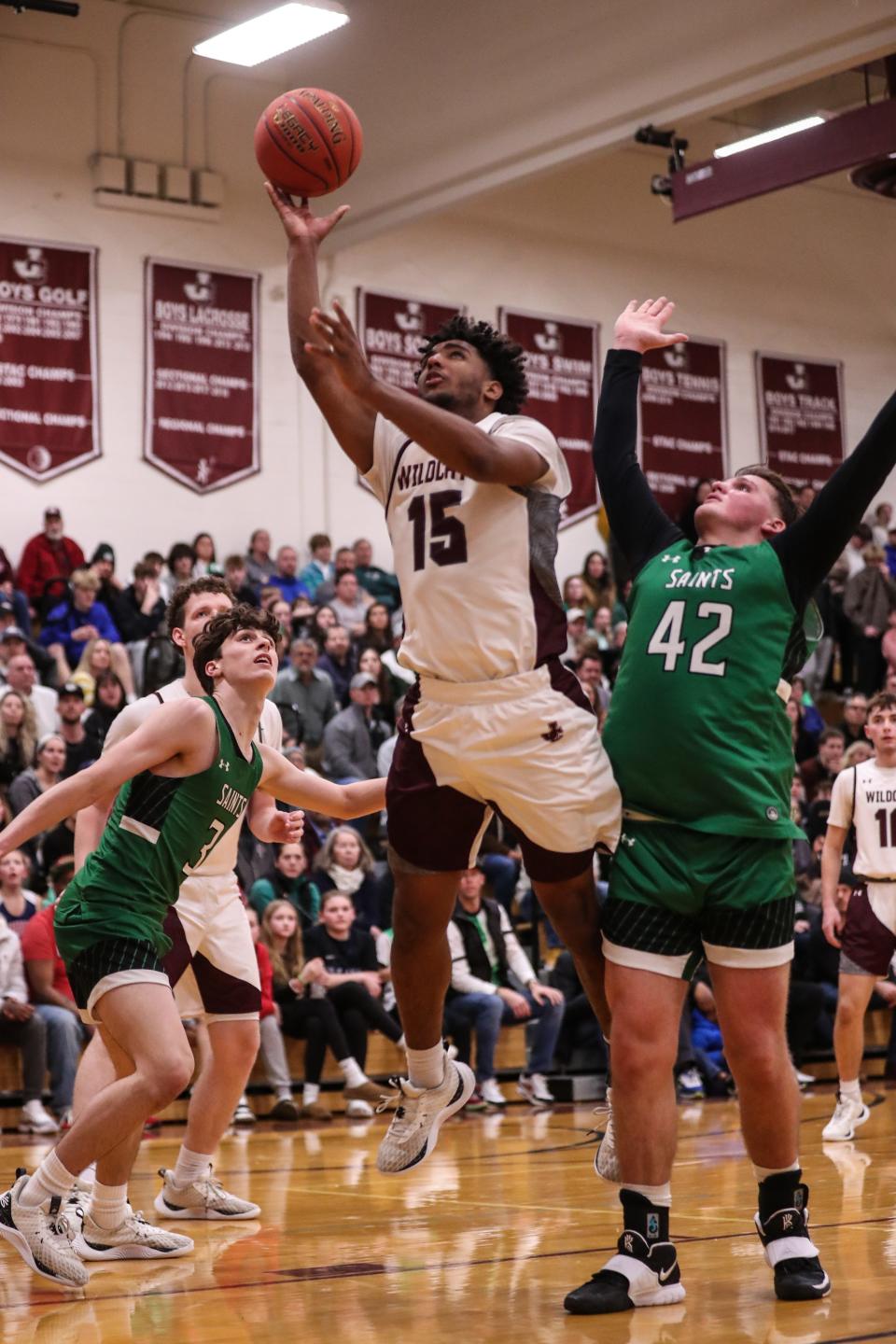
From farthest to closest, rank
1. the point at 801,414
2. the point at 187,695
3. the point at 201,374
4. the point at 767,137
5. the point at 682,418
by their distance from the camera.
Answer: the point at 801,414 < the point at 682,418 < the point at 201,374 < the point at 767,137 < the point at 187,695

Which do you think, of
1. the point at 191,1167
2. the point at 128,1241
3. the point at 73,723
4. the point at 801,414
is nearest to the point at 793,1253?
the point at 128,1241

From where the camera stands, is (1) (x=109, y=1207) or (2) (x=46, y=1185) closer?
(2) (x=46, y=1185)

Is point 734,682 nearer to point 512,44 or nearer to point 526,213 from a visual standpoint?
point 512,44

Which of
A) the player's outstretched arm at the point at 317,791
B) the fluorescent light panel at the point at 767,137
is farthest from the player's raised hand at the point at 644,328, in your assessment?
the fluorescent light panel at the point at 767,137

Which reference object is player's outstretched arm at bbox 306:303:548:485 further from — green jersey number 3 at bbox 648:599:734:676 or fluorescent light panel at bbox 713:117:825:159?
fluorescent light panel at bbox 713:117:825:159

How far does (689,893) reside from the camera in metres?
4.39

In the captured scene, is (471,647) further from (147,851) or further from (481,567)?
(147,851)

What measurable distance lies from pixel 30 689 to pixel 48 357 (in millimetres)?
5478

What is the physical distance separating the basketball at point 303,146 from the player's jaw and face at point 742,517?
1379 millimetres

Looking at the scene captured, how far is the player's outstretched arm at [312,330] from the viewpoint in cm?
460

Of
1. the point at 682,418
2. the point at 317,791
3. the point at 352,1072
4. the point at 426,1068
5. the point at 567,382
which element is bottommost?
the point at 352,1072

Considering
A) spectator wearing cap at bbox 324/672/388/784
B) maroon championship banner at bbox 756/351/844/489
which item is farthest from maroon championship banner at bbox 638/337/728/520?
spectator wearing cap at bbox 324/672/388/784

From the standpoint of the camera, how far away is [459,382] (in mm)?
4824

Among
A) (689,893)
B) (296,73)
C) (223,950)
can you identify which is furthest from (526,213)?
(689,893)
